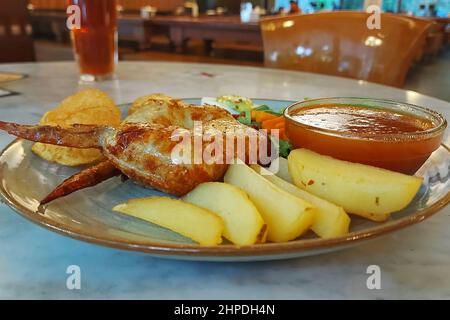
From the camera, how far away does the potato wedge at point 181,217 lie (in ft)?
2.12

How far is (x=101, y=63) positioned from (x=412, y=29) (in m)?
1.53

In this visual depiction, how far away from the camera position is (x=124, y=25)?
668 centimetres

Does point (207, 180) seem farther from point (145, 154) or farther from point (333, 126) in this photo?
point (333, 126)

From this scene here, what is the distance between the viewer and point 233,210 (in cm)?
67

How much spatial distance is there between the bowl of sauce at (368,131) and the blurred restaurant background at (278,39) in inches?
55.2

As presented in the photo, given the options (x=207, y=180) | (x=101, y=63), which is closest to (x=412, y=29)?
(x=101, y=63)

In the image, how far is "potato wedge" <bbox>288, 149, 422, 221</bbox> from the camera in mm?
693

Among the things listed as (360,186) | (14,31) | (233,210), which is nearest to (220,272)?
(233,210)

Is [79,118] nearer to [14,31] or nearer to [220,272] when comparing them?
[220,272]

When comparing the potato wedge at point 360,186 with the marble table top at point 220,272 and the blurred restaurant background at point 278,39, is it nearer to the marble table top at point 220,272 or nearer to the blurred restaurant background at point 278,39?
the marble table top at point 220,272

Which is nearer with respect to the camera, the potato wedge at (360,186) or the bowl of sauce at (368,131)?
the potato wedge at (360,186)

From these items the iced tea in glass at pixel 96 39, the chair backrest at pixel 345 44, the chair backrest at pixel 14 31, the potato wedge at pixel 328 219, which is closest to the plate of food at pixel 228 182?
the potato wedge at pixel 328 219

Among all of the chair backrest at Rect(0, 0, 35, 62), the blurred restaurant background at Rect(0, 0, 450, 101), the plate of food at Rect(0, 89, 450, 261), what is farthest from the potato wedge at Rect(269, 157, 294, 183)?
the chair backrest at Rect(0, 0, 35, 62)

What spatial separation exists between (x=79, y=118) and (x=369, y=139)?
0.70 metres
